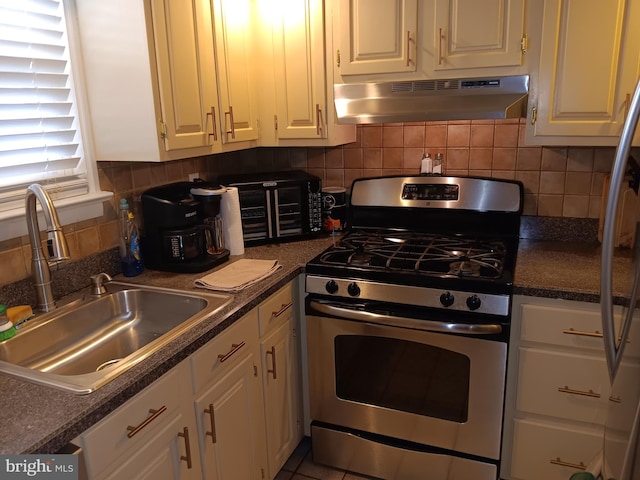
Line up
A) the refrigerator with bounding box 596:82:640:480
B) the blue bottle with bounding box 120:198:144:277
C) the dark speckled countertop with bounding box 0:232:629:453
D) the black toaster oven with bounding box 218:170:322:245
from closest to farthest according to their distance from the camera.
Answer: the refrigerator with bounding box 596:82:640:480, the dark speckled countertop with bounding box 0:232:629:453, the blue bottle with bounding box 120:198:144:277, the black toaster oven with bounding box 218:170:322:245

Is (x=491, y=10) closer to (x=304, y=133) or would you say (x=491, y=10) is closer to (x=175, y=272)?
(x=304, y=133)

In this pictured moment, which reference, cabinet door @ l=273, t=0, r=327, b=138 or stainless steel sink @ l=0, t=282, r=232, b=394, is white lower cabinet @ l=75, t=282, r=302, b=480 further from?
cabinet door @ l=273, t=0, r=327, b=138

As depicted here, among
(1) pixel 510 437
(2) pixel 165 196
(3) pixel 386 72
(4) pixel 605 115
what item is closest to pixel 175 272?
(2) pixel 165 196

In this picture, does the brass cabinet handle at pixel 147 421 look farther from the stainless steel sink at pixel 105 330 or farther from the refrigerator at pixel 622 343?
the refrigerator at pixel 622 343

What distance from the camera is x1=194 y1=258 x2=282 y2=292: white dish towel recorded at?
5.93 feet

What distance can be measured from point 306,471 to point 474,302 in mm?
1051

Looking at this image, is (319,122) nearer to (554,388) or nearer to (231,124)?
(231,124)

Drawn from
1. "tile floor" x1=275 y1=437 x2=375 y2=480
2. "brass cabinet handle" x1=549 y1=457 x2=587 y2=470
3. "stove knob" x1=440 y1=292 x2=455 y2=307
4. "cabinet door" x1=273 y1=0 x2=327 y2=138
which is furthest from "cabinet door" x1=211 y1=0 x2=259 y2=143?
"brass cabinet handle" x1=549 y1=457 x2=587 y2=470

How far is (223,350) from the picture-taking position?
1.61 metres

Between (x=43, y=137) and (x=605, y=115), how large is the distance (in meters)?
1.96

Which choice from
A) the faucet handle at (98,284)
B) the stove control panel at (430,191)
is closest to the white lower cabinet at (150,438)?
the faucet handle at (98,284)

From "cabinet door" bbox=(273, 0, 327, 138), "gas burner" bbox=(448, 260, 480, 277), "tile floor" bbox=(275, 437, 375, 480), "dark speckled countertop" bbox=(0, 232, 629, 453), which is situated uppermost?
"cabinet door" bbox=(273, 0, 327, 138)

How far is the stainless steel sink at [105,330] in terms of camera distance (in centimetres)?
147

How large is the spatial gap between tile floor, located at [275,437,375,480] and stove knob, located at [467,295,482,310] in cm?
89
